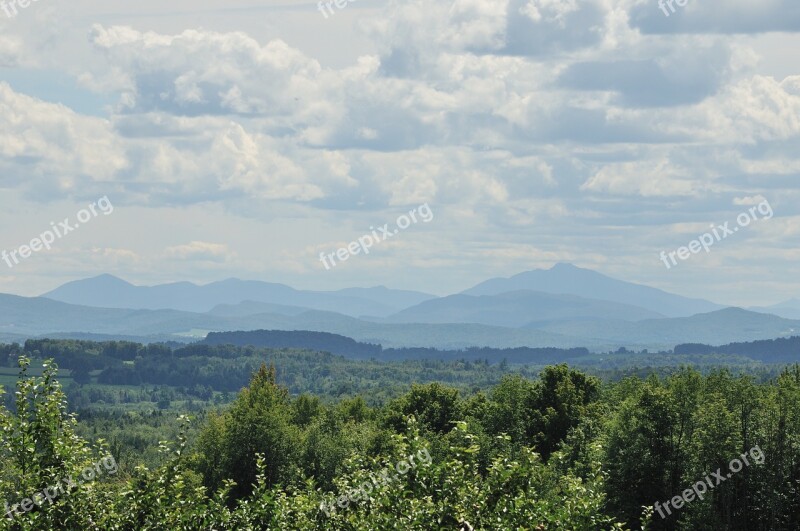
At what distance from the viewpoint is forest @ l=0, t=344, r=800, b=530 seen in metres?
30.2

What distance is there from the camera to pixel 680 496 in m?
62.1

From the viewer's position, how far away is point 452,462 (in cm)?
3275

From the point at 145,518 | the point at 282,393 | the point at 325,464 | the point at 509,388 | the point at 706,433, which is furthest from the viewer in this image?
the point at 282,393

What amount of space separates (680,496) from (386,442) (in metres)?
29.6

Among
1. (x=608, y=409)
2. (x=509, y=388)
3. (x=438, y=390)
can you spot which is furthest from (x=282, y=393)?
(x=608, y=409)

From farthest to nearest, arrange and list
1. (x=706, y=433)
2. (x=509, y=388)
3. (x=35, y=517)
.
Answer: (x=509, y=388)
(x=706, y=433)
(x=35, y=517)

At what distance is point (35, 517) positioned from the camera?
92.3 feet

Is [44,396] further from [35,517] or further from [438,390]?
[438,390]

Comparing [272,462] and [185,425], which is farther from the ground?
[185,425]

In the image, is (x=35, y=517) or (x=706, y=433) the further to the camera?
(x=706, y=433)

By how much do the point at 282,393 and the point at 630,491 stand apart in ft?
231

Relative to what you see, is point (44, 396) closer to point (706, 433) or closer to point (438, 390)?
point (706, 433)

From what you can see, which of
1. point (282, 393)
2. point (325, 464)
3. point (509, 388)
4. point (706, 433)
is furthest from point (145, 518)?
point (282, 393)

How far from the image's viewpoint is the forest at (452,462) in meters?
30.2
